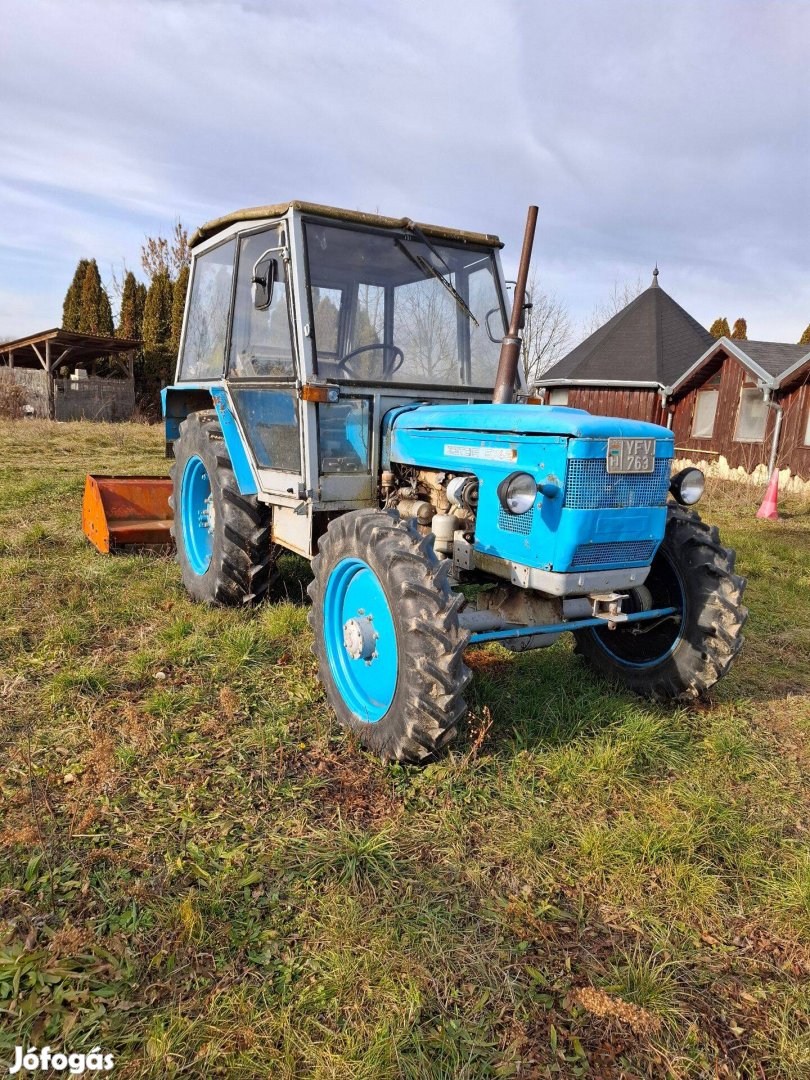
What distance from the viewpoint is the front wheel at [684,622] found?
3.50m

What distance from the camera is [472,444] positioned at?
3.40m

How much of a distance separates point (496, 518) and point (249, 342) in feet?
6.54

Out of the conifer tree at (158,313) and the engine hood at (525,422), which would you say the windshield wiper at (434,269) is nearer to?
the engine hood at (525,422)

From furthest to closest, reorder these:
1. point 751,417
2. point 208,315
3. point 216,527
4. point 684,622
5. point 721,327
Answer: point 721,327 < point 751,417 < point 208,315 < point 216,527 < point 684,622

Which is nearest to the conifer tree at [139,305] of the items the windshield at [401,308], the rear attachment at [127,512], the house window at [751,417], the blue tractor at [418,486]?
the house window at [751,417]

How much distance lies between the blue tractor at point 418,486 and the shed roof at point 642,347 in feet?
53.1

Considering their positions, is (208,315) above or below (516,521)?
above

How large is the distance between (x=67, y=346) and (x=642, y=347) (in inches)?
616

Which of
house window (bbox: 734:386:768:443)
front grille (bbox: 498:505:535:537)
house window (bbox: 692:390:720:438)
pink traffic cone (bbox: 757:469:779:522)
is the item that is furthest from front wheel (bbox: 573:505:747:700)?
house window (bbox: 692:390:720:438)

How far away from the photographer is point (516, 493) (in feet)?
9.67

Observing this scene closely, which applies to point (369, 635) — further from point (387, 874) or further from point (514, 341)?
point (514, 341)

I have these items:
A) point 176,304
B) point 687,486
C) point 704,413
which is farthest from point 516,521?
point 176,304

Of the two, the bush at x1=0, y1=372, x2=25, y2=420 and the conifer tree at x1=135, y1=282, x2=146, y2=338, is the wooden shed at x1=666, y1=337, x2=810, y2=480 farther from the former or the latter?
the conifer tree at x1=135, y1=282, x2=146, y2=338

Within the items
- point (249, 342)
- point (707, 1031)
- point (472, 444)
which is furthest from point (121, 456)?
point (707, 1031)
